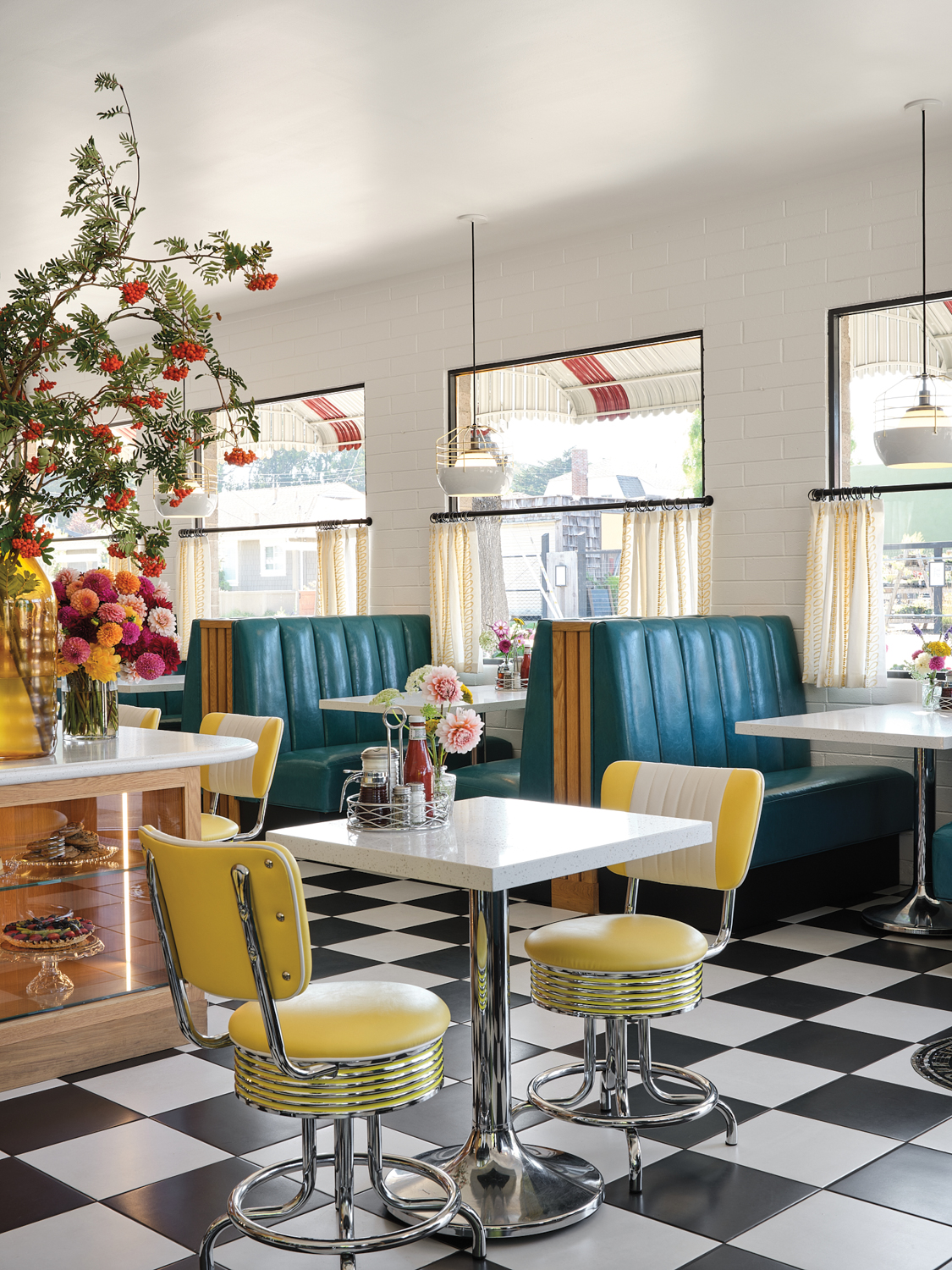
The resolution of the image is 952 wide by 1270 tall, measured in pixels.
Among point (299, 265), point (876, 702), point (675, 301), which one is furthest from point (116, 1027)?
point (299, 265)

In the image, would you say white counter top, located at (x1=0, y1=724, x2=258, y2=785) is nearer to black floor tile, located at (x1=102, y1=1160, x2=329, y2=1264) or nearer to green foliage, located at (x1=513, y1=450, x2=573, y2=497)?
black floor tile, located at (x1=102, y1=1160, x2=329, y2=1264)

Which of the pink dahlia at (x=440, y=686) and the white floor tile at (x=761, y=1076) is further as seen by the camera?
the white floor tile at (x=761, y=1076)

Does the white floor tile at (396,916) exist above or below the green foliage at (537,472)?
below

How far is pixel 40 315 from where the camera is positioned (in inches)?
123

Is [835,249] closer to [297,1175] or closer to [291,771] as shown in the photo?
[291,771]

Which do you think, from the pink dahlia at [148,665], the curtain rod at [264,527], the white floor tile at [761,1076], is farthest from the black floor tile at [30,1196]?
the curtain rod at [264,527]

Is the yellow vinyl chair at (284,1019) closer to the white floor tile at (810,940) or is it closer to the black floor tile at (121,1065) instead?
the black floor tile at (121,1065)

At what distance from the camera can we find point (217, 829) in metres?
4.11

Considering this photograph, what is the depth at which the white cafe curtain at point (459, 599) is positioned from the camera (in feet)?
24.6

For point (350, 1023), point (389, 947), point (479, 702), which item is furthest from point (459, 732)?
point (479, 702)

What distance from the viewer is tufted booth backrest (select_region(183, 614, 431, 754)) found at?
6.58 m

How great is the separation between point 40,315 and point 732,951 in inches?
128

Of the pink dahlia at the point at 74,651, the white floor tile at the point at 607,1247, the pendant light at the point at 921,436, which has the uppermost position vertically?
the pendant light at the point at 921,436

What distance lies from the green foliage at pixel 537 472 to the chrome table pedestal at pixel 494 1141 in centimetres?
495
